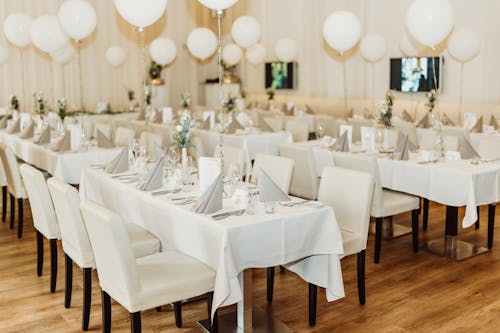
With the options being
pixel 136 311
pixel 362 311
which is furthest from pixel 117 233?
pixel 362 311

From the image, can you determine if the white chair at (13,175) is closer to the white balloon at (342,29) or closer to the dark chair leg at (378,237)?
the dark chair leg at (378,237)

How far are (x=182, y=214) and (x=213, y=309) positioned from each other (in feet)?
2.03

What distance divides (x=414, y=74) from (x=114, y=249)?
8596mm

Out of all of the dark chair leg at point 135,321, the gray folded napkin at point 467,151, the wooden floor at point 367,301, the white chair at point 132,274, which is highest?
the gray folded napkin at point 467,151

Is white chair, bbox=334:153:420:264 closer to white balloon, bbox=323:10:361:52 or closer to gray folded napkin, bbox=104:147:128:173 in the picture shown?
gray folded napkin, bbox=104:147:128:173

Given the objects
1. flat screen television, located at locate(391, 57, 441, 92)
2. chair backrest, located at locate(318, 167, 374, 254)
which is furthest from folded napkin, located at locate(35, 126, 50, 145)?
flat screen television, located at locate(391, 57, 441, 92)

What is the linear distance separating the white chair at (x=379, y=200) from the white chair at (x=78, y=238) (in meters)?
1.87

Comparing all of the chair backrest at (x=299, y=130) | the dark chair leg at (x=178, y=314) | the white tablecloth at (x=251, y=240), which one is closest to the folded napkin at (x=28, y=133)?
the chair backrest at (x=299, y=130)

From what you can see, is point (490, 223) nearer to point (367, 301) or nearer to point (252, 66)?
point (367, 301)

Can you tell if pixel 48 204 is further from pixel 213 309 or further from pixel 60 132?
pixel 60 132

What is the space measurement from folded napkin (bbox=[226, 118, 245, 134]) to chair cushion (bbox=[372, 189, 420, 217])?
2811 millimetres

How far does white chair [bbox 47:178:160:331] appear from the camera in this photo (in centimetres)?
353

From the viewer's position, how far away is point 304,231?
3.43m

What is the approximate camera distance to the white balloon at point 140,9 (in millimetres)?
4824
